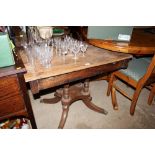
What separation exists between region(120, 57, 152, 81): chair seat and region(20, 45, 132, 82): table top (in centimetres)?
33

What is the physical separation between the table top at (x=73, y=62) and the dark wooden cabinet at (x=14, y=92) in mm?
71

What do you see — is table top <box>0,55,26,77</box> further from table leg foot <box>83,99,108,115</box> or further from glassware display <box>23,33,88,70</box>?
table leg foot <box>83,99,108,115</box>

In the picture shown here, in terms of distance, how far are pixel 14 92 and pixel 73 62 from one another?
1.50 ft

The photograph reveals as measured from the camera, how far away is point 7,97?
981mm

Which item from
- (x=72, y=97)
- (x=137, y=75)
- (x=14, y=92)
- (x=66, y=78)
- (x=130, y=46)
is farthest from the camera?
(x=72, y=97)

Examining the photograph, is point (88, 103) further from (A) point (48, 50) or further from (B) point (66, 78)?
(A) point (48, 50)

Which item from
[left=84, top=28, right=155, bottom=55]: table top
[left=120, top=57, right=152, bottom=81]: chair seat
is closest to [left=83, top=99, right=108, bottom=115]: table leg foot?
[left=120, top=57, right=152, bottom=81]: chair seat

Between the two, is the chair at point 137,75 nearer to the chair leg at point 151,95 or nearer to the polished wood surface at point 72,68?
the chair leg at point 151,95

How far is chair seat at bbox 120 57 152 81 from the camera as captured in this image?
1.53m

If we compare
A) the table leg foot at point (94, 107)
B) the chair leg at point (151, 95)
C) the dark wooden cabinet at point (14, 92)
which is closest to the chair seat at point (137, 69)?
the chair leg at point (151, 95)

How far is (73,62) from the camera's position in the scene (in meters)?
1.13

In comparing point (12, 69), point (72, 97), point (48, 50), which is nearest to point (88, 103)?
point (72, 97)
